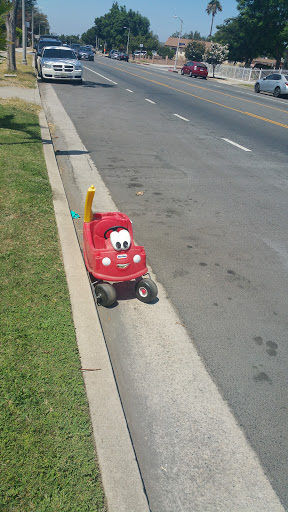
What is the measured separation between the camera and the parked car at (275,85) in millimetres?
30375

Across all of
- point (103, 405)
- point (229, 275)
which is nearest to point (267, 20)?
point (229, 275)

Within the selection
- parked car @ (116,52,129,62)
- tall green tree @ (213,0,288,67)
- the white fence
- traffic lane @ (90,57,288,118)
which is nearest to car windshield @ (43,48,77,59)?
traffic lane @ (90,57,288,118)

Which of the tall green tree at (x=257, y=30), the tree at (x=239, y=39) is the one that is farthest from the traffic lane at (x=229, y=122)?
the tree at (x=239, y=39)

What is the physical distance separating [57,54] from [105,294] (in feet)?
73.8

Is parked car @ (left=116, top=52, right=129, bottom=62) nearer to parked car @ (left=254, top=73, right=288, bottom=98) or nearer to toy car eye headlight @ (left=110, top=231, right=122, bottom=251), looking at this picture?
parked car @ (left=254, top=73, right=288, bottom=98)

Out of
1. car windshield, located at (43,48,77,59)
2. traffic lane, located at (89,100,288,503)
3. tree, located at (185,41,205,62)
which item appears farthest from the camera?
tree, located at (185,41,205,62)

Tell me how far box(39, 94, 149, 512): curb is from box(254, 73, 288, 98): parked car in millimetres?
29702

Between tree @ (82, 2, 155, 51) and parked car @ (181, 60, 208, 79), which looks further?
tree @ (82, 2, 155, 51)

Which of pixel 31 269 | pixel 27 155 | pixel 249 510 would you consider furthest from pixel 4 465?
pixel 27 155

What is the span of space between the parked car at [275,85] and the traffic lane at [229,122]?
9.98m

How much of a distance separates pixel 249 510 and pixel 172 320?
1913 millimetres

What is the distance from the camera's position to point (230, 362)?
374 cm

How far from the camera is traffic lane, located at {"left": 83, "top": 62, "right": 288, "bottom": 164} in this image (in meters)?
13.1

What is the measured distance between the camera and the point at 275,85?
31422 mm
